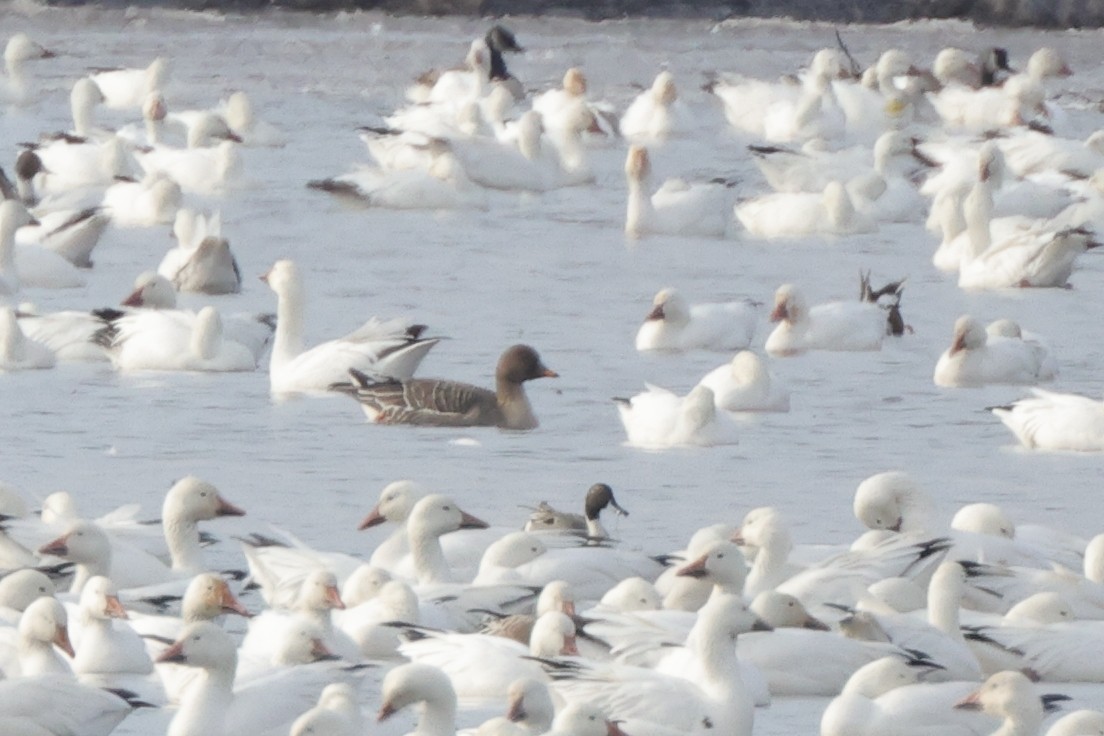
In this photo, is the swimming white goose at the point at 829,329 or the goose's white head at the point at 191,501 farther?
the swimming white goose at the point at 829,329

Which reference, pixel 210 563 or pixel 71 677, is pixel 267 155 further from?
pixel 71 677

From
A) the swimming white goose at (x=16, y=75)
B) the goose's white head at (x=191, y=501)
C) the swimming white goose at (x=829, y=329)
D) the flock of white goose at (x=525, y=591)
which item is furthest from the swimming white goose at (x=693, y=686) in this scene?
the swimming white goose at (x=16, y=75)

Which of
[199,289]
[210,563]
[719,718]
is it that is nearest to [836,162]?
[199,289]

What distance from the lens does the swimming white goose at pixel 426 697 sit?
6988 mm

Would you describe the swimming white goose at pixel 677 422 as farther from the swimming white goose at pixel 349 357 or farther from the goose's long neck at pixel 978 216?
the goose's long neck at pixel 978 216

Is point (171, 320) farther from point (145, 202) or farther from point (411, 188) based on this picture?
point (411, 188)

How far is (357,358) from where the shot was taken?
44.1ft

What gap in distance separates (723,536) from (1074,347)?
239 inches

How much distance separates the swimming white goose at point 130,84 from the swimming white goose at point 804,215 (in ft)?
27.9

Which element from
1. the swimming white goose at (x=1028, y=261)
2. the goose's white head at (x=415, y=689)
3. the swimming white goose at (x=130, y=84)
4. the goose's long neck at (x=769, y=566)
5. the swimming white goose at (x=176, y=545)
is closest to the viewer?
the goose's white head at (x=415, y=689)

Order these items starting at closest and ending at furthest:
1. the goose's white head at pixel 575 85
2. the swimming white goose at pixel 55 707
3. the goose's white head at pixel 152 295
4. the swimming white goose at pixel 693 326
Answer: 1. the swimming white goose at pixel 55 707
2. the swimming white goose at pixel 693 326
3. the goose's white head at pixel 152 295
4. the goose's white head at pixel 575 85

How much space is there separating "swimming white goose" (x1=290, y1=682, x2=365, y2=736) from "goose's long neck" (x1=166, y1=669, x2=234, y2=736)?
36 centimetres

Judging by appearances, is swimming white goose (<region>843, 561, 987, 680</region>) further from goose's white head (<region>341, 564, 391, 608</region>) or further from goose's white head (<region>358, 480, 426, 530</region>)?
goose's white head (<region>358, 480, 426, 530</region>)

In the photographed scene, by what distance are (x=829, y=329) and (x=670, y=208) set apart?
4602 millimetres
